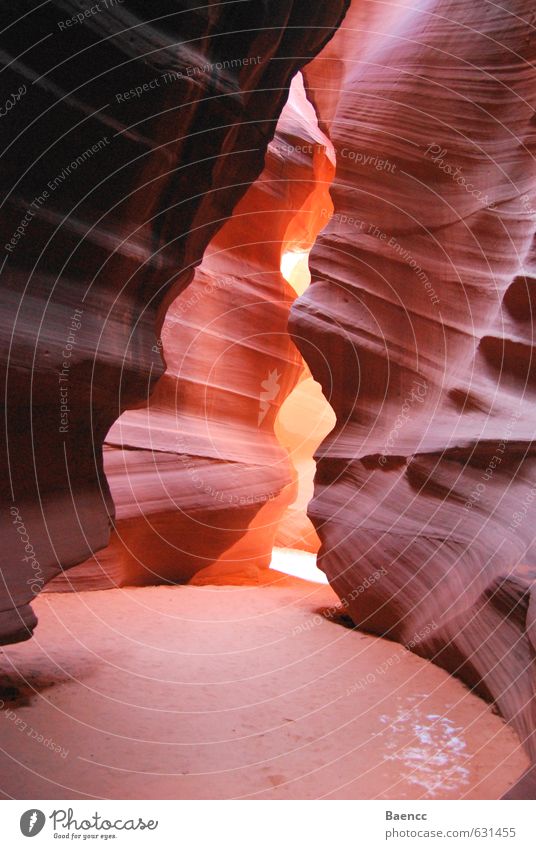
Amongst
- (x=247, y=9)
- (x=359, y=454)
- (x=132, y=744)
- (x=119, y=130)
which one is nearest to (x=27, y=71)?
(x=119, y=130)

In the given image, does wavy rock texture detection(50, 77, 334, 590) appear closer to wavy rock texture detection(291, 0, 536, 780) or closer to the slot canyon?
the slot canyon

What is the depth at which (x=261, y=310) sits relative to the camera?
443 inches

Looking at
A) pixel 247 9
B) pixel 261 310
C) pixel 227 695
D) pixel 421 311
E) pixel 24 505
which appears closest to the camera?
pixel 24 505

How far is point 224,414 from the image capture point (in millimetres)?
10766

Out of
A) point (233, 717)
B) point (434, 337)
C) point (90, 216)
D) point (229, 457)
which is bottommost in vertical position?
point (233, 717)

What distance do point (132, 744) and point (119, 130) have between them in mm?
4377

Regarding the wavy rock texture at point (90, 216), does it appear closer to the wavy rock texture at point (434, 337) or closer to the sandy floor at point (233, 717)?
the sandy floor at point (233, 717)

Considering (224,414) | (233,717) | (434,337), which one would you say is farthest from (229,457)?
(233,717)

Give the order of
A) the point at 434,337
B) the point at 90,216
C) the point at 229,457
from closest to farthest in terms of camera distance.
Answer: the point at 90,216 → the point at 434,337 → the point at 229,457

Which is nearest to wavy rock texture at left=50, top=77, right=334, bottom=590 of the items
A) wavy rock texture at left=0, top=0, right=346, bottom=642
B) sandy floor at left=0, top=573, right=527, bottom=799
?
sandy floor at left=0, top=573, right=527, bottom=799

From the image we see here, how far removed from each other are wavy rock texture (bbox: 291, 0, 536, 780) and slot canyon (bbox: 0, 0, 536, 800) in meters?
0.03

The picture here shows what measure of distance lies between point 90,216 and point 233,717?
3.92 m

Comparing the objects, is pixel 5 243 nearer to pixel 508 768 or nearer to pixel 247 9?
pixel 247 9

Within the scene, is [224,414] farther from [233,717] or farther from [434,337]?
[233,717]
